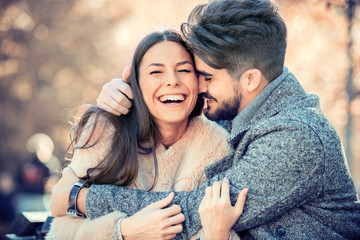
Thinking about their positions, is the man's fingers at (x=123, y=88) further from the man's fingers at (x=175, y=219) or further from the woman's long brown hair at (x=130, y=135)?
the man's fingers at (x=175, y=219)

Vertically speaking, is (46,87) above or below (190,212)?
above

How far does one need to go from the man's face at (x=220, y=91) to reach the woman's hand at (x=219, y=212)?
798 mm

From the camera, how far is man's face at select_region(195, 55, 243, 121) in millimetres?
3160

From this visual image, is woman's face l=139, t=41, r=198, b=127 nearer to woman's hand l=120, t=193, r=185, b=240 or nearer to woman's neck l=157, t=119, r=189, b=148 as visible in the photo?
woman's neck l=157, t=119, r=189, b=148

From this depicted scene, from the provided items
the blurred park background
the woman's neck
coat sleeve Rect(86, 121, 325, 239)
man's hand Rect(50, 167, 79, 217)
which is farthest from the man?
the blurred park background

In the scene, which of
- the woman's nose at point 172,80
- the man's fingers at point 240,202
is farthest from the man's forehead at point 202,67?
the man's fingers at point 240,202

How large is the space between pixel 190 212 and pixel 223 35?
130cm

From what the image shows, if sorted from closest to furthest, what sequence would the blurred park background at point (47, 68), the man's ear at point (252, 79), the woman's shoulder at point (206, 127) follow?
the man's ear at point (252, 79)
the woman's shoulder at point (206, 127)
the blurred park background at point (47, 68)

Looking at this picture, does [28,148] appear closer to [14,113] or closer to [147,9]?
[14,113]

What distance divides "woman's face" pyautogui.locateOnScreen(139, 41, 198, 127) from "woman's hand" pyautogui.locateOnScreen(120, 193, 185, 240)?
2.56 feet

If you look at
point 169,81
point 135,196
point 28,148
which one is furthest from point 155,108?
point 28,148

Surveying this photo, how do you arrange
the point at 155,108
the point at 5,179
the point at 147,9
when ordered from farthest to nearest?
the point at 5,179, the point at 147,9, the point at 155,108

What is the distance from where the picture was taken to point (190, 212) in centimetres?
274

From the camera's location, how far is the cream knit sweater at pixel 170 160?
10.1 ft
